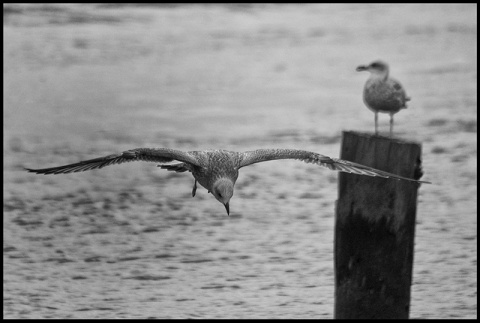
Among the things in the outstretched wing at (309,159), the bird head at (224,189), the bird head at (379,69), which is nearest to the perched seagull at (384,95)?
the bird head at (379,69)

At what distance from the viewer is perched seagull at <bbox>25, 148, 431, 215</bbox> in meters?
6.46

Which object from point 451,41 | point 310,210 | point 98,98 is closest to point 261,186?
point 310,210

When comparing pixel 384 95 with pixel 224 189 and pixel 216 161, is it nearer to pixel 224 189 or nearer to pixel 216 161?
pixel 216 161

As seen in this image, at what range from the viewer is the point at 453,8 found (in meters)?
24.3

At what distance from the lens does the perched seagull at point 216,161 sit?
6.46m

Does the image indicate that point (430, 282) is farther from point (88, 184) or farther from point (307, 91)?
point (307, 91)

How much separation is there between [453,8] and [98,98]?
11.7 meters

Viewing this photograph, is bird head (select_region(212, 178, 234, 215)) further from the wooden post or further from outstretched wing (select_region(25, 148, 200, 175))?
the wooden post

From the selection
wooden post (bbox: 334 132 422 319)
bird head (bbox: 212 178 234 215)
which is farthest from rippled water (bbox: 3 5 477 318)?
bird head (bbox: 212 178 234 215)

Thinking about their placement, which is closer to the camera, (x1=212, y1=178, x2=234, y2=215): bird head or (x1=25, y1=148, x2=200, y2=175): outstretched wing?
(x1=25, y1=148, x2=200, y2=175): outstretched wing

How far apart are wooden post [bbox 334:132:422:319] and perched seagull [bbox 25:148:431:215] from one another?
21cm

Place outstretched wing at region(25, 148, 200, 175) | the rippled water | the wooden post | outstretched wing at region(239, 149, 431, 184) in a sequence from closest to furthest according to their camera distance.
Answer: outstretched wing at region(239, 149, 431, 184)
the wooden post
outstretched wing at region(25, 148, 200, 175)
the rippled water

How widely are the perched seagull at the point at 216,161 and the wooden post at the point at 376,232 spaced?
212 mm

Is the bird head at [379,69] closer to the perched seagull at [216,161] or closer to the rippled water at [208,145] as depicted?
the rippled water at [208,145]
